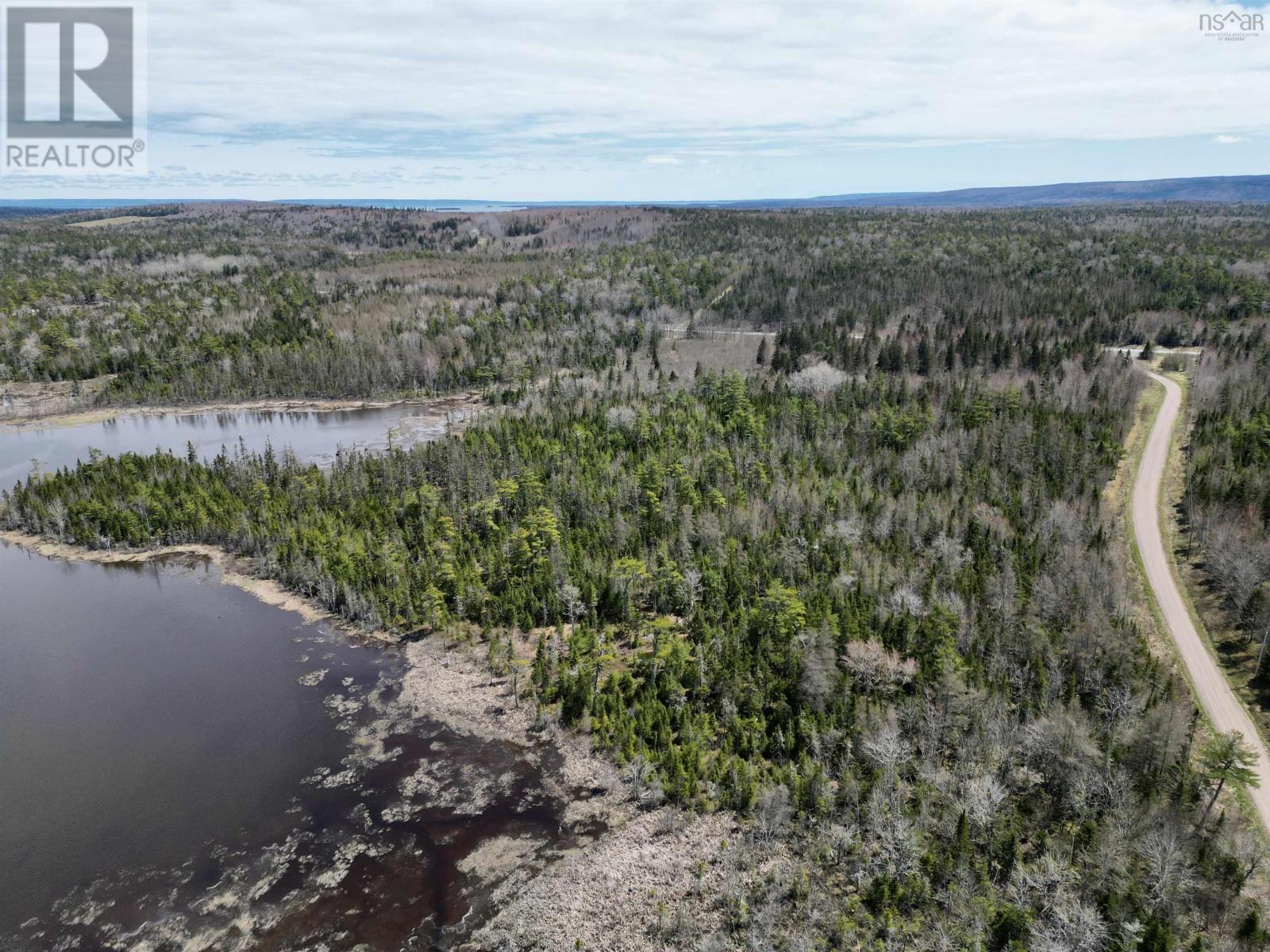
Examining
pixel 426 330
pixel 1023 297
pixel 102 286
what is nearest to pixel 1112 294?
pixel 1023 297

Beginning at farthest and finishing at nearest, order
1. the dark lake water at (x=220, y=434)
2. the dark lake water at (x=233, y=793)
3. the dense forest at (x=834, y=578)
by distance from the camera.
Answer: the dark lake water at (x=220, y=434)
the dense forest at (x=834, y=578)
the dark lake water at (x=233, y=793)

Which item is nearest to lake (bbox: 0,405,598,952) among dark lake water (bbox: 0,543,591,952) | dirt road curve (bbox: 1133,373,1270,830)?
dark lake water (bbox: 0,543,591,952)

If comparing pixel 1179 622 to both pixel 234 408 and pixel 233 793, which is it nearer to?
pixel 233 793

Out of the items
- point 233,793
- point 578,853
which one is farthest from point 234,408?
point 578,853

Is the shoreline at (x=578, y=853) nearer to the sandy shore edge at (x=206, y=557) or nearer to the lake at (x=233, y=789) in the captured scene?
the lake at (x=233, y=789)

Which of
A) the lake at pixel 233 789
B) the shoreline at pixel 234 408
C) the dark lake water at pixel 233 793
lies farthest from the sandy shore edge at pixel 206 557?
the shoreline at pixel 234 408

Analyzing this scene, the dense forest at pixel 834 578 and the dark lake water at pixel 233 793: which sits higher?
the dense forest at pixel 834 578
